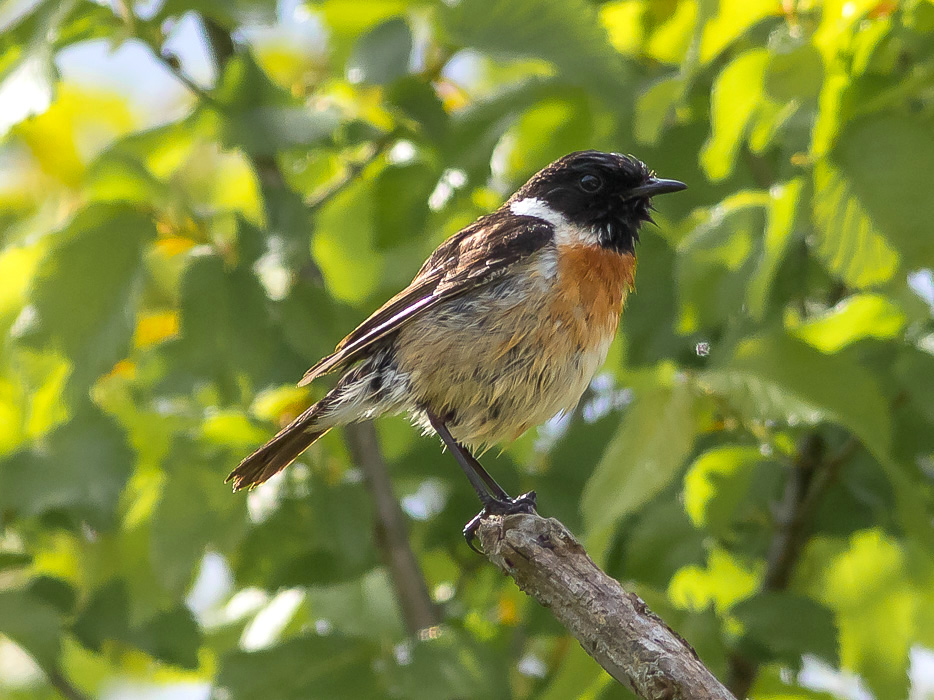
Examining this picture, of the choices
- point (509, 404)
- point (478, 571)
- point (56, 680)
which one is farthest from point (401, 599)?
point (56, 680)

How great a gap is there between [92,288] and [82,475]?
68 centimetres

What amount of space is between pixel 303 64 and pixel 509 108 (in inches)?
89.9

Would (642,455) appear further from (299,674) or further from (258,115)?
(258,115)

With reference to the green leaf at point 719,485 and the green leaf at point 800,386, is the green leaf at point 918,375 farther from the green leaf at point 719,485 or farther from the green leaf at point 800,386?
the green leaf at point 719,485

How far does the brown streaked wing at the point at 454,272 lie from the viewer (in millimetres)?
3951

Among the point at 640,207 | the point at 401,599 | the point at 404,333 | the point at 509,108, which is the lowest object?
the point at 401,599

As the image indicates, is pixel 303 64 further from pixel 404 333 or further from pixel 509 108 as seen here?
pixel 404 333

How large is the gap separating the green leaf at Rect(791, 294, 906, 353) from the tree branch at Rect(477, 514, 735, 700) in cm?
124

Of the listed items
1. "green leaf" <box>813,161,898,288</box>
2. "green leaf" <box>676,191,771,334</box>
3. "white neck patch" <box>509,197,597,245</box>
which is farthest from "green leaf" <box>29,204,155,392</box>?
"green leaf" <box>813,161,898,288</box>

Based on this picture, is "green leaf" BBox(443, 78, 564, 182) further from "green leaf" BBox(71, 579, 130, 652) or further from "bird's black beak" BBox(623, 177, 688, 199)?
"green leaf" BBox(71, 579, 130, 652)

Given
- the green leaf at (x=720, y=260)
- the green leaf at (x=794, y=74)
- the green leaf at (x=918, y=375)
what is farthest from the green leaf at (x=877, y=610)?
the green leaf at (x=794, y=74)

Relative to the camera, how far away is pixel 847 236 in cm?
351

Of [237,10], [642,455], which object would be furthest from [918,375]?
[237,10]

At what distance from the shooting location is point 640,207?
14.8ft
